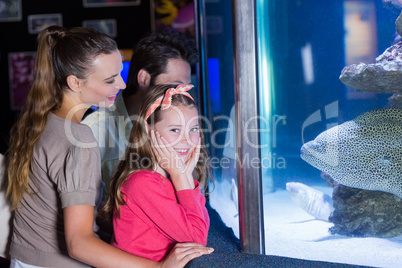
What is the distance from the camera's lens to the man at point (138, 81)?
5.60 feet

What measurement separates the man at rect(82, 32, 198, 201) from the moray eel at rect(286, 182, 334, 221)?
80 centimetres

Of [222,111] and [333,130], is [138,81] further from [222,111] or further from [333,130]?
[333,130]

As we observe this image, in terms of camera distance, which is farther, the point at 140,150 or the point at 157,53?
the point at 157,53

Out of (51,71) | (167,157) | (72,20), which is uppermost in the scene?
(72,20)

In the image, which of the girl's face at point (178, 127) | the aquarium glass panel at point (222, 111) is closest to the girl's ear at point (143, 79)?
the aquarium glass panel at point (222, 111)

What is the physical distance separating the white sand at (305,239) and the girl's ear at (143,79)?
900 mm

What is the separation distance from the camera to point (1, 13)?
16.4 feet

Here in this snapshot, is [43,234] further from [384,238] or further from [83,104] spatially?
[384,238]

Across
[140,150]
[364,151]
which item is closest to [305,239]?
[364,151]

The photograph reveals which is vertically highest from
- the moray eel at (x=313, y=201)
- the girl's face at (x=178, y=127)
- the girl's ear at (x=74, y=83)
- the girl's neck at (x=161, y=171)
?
the girl's ear at (x=74, y=83)

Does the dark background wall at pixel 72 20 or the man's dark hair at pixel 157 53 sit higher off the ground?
the dark background wall at pixel 72 20

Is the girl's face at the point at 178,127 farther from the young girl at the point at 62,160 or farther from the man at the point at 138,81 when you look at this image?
the man at the point at 138,81

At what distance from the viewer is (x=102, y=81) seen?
1.21 meters

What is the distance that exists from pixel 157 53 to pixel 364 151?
1.08 m
